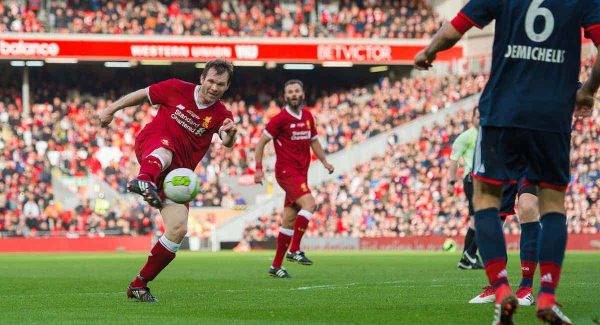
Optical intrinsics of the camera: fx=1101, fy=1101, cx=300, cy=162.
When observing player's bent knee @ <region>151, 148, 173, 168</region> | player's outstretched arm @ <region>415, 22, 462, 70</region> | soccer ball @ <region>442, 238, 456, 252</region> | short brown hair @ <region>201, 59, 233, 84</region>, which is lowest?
soccer ball @ <region>442, 238, 456, 252</region>

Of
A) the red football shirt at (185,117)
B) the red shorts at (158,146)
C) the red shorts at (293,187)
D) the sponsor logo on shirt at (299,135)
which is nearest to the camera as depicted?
the red shorts at (158,146)

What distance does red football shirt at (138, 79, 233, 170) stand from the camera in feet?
35.0

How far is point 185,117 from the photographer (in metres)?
10.7

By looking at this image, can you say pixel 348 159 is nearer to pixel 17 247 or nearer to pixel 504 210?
pixel 17 247

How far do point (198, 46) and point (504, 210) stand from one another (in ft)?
111

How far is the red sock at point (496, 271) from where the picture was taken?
695cm

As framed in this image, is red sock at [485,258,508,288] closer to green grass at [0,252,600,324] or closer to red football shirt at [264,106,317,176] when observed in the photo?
green grass at [0,252,600,324]

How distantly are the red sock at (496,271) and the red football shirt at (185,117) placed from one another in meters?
4.19

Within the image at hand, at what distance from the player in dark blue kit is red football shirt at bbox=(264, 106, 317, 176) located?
927 centimetres

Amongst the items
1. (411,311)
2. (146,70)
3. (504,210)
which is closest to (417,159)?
(146,70)

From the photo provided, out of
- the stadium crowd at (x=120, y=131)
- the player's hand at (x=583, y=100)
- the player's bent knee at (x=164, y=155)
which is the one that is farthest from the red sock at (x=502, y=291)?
the stadium crowd at (x=120, y=131)

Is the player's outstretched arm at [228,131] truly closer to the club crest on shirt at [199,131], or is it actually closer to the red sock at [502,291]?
the club crest on shirt at [199,131]

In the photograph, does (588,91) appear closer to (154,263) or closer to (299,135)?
(154,263)

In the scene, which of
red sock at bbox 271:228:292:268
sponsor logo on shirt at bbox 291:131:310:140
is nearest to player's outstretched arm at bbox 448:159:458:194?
sponsor logo on shirt at bbox 291:131:310:140
